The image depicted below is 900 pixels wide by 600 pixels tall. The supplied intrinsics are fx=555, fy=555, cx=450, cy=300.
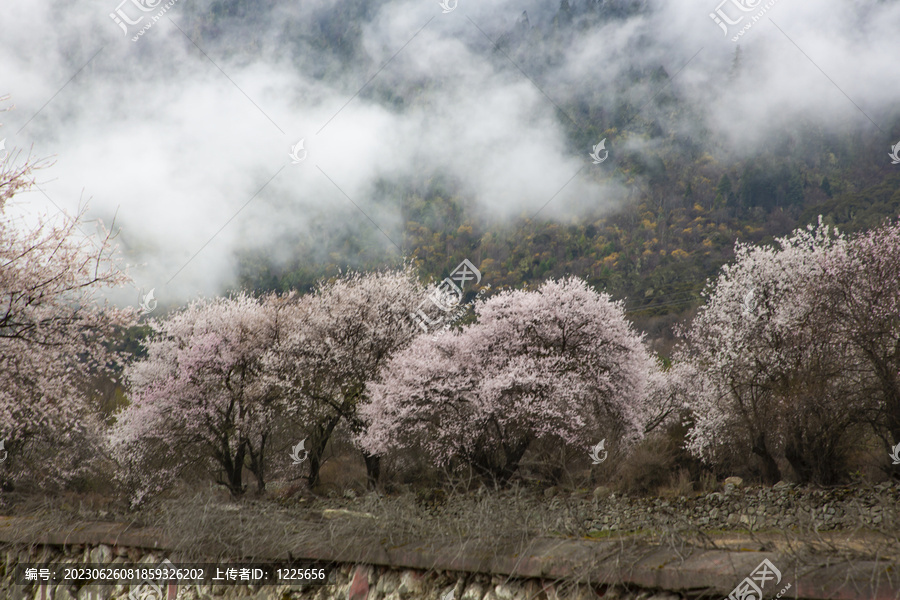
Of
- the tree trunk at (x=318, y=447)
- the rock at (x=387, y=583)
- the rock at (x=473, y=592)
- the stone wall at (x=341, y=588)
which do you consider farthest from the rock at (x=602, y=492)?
the rock at (x=473, y=592)

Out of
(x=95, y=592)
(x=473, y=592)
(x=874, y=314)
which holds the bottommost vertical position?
(x=473, y=592)

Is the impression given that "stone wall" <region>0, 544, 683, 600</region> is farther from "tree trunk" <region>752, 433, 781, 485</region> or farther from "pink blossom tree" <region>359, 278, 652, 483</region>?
"tree trunk" <region>752, 433, 781, 485</region>

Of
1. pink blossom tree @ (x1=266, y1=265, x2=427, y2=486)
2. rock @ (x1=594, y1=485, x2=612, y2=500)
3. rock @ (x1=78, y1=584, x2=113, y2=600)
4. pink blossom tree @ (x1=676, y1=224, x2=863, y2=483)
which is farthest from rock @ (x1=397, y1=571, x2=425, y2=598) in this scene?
pink blossom tree @ (x1=266, y1=265, x2=427, y2=486)

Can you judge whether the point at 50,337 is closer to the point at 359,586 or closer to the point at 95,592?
the point at 95,592

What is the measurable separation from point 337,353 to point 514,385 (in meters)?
7.83

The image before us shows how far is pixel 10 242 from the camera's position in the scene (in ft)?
34.2

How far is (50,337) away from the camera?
550 inches

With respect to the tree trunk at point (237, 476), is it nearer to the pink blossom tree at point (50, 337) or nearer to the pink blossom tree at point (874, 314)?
the pink blossom tree at point (50, 337)

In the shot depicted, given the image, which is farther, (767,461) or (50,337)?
(767,461)

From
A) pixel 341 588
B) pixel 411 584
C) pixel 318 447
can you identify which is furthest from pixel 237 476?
pixel 411 584

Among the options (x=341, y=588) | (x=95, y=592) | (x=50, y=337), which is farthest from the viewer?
(x=50, y=337)

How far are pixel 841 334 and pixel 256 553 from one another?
18.0 metres

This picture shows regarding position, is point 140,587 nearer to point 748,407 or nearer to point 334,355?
point 334,355

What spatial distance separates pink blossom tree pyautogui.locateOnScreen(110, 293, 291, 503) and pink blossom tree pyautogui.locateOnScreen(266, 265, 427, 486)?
3.57ft
